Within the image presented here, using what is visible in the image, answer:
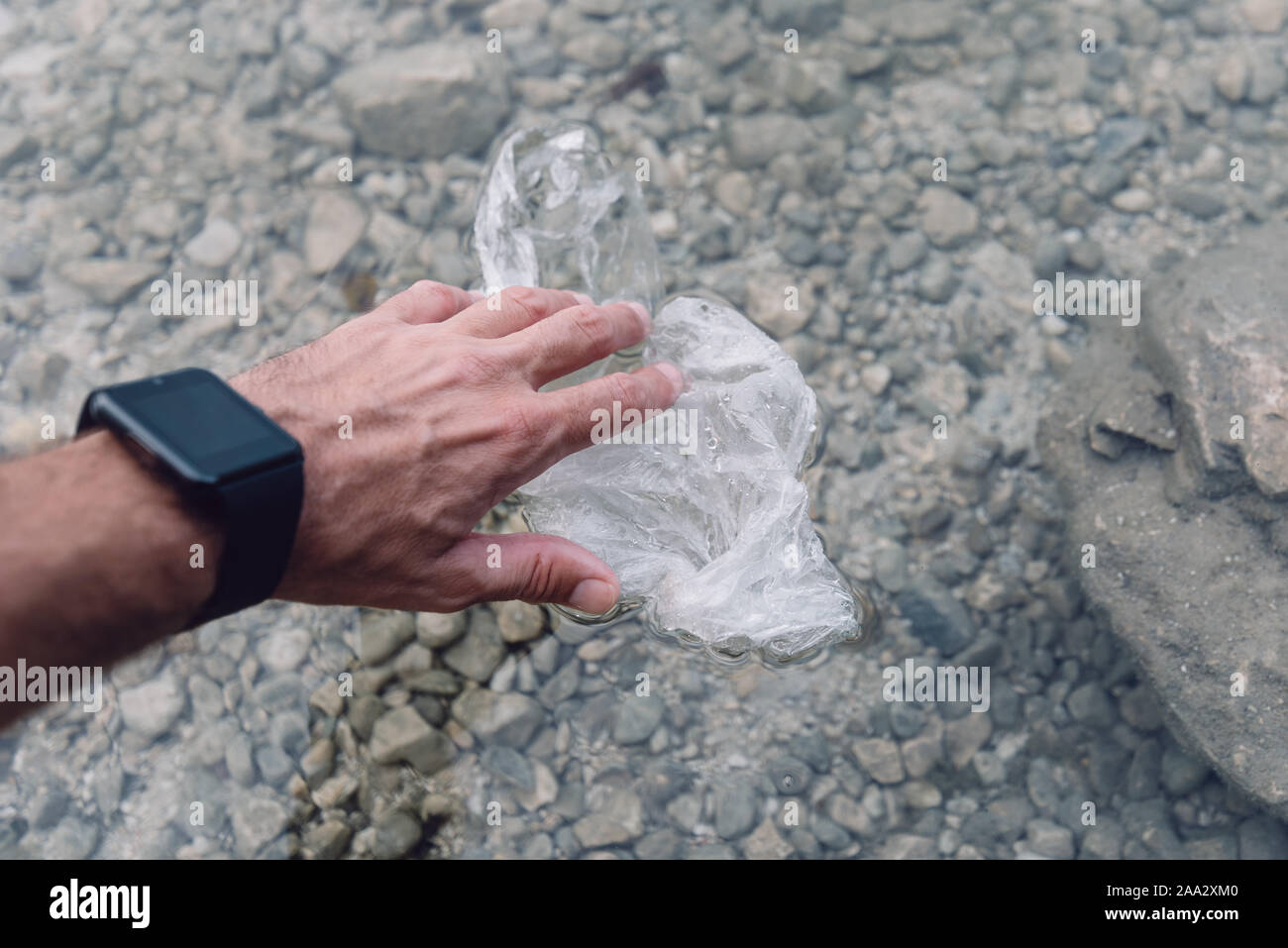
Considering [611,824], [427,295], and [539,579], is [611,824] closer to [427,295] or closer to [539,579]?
[539,579]

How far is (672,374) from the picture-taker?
233 centimetres

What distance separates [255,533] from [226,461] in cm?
14

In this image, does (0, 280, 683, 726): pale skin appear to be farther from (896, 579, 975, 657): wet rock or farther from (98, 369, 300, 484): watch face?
(896, 579, 975, 657): wet rock

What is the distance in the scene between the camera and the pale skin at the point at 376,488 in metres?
1.57

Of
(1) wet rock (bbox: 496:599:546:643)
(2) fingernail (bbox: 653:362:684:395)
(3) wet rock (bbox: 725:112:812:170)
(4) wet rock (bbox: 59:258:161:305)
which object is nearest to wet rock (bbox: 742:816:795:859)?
(1) wet rock (bbox: 496:599:546:643)

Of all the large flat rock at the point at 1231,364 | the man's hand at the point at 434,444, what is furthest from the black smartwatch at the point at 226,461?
the large flat rock at the point at 1231,364

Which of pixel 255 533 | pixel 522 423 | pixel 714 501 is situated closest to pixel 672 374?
pixel 714 501

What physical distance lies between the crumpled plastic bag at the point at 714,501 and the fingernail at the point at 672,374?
10 cm

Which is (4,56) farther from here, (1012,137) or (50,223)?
(1012,137)

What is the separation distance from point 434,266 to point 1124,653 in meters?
2.44

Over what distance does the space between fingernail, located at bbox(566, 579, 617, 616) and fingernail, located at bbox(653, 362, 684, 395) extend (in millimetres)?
543

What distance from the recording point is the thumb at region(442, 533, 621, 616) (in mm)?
1994
